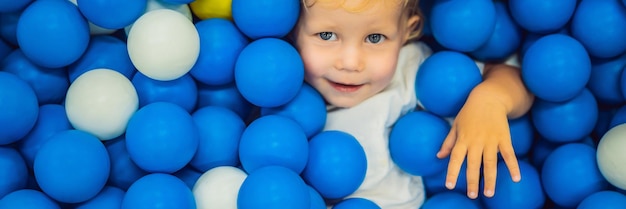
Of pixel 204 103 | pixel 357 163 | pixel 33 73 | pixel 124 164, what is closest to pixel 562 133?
pixel 357 163

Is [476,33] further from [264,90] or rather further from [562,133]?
[264,90]

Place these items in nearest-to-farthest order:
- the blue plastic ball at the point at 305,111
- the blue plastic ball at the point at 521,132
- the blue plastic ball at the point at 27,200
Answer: the blue plastic ball at the point at 27,200, the blue plastic ball at the point at 305,111, the blue plastic ball at the point at 521,132

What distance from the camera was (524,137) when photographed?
1654 millimetres

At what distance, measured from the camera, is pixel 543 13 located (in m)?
1.53

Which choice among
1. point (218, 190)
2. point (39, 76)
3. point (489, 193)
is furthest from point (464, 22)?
point (39, 76)

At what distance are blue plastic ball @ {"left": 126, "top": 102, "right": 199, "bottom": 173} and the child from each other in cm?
29

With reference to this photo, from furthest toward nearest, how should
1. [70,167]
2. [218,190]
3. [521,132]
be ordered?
[521,132] → [218,190] → [70,167]

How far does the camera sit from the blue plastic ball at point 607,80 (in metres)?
1.58

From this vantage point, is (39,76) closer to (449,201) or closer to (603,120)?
(449,201)

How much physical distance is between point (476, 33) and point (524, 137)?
263 mm

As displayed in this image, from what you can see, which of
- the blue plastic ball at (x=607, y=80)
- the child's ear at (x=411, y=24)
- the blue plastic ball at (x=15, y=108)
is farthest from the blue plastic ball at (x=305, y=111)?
the blue plastic ball at (x=607, y=80)

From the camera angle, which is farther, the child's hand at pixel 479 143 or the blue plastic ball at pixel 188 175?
the blue plastic ball at pixel 188 175

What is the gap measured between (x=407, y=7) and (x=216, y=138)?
17.5 inches

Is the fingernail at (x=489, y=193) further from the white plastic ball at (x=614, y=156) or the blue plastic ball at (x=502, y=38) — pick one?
the blue plastic ball at (x=502, y=38)
